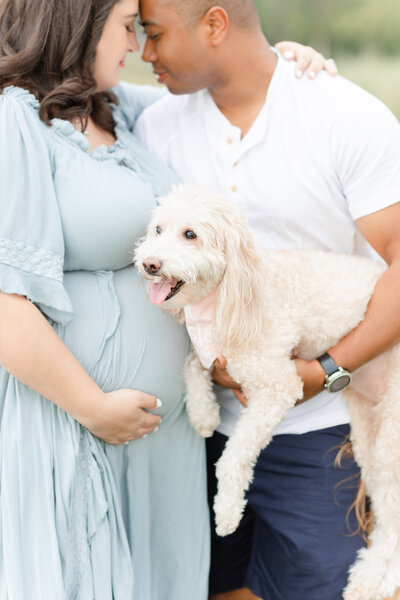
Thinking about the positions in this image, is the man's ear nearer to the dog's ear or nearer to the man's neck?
the man's neck

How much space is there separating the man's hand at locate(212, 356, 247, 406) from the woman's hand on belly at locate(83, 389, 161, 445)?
→ 21cm

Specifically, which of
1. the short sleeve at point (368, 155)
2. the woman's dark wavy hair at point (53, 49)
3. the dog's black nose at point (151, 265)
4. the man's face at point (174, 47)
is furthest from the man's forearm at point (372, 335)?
the woman's dark wavy hair at point (53, 49)

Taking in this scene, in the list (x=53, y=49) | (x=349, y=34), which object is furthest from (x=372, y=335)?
(x=349, y=34)

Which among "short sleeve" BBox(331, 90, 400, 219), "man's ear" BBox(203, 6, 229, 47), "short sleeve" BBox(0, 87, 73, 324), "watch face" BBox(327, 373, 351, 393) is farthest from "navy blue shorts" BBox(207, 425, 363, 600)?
"man's ear" BBox(203, 6, 229, 47)

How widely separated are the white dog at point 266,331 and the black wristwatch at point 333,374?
0.06m

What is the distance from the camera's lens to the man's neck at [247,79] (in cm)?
185

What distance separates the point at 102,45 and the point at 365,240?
0.96 m

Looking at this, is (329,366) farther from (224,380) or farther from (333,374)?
(224,380)

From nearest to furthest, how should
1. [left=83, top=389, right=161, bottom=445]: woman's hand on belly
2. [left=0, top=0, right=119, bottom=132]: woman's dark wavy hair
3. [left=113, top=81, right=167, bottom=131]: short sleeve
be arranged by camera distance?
1. [left=83, top=389, right=161, bottom=445]: woman's hand on belly
2. [left=0, top=0, right=119, bottom=132]: woman's dark wavy hair
3. [left=113, top=81, right=167, bottom=131]: short sleeve

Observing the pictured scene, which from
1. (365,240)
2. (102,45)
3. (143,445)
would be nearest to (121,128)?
(102,45)

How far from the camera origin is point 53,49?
1.64m

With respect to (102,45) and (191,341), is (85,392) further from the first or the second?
(102,45)

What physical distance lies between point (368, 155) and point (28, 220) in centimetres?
92

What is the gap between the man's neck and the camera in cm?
185
